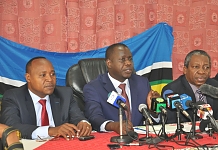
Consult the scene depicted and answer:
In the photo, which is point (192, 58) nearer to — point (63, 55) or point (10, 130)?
point (63, 55)

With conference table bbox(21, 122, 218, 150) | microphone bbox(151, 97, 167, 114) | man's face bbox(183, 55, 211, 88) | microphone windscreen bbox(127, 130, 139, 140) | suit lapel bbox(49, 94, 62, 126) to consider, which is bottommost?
conference table bbox(21, 122, 218, 150)

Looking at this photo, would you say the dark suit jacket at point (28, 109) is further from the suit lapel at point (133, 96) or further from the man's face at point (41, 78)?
the suit lapel at point (133, 96)

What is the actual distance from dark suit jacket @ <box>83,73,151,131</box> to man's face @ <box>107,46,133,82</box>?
0.10m

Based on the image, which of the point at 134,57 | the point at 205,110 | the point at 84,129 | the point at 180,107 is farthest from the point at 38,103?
the point at 134,57

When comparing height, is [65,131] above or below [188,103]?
below

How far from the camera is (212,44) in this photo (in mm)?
5500

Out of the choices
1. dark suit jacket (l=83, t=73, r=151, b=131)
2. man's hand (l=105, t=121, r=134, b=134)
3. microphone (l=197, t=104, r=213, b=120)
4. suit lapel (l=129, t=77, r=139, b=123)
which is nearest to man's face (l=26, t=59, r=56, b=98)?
dark suit jacket (l=83, t=73, r=151, b=131)

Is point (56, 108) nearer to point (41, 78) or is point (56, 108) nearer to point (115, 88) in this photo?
point (41, 78)

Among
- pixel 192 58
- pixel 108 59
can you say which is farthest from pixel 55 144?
pixel 192 58

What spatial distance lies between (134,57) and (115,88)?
1.30 metres

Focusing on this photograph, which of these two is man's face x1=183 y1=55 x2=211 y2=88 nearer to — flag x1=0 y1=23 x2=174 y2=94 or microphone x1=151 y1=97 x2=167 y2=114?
flag x1=0 y1=23 x2=174 y2=94

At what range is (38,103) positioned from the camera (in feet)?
10.7

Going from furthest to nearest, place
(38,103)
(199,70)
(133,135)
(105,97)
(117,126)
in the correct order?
(199,70), (105,97), (38,103), (117,126), (133,135)

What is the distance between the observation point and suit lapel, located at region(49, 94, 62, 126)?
3250 mm
